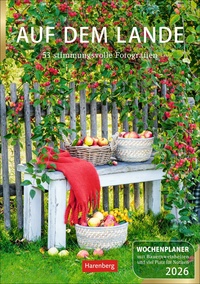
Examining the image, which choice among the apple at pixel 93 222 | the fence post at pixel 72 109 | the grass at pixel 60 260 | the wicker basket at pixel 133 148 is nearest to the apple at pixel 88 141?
the wicker basket at pixel 133 148

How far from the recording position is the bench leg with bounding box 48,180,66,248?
14.7 ft

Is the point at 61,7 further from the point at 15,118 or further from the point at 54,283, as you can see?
the point at 54,283

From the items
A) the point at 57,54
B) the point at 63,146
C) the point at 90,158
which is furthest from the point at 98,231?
the point at 57,54

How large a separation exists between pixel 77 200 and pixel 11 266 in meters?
0.62

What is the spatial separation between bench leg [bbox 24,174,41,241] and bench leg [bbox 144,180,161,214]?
1050 mm

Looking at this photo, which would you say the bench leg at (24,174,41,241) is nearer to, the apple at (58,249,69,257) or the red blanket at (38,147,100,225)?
the red blanket at (38,147,100,225)

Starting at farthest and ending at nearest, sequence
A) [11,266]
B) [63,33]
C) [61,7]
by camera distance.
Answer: [63,33] → [61,7] → [11,266]

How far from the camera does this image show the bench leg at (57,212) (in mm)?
4480

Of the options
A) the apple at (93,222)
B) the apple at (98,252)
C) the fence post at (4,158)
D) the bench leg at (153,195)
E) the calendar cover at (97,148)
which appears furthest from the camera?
the bench leg at (153,195)

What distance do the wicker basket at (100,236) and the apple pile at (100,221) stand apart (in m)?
0.05

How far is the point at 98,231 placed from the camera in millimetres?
4477

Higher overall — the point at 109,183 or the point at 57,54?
the point at 57,54

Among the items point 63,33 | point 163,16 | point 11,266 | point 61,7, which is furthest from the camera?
Result: point 163,16

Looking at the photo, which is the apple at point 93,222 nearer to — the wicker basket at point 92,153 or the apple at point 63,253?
the apple at point 63,253
